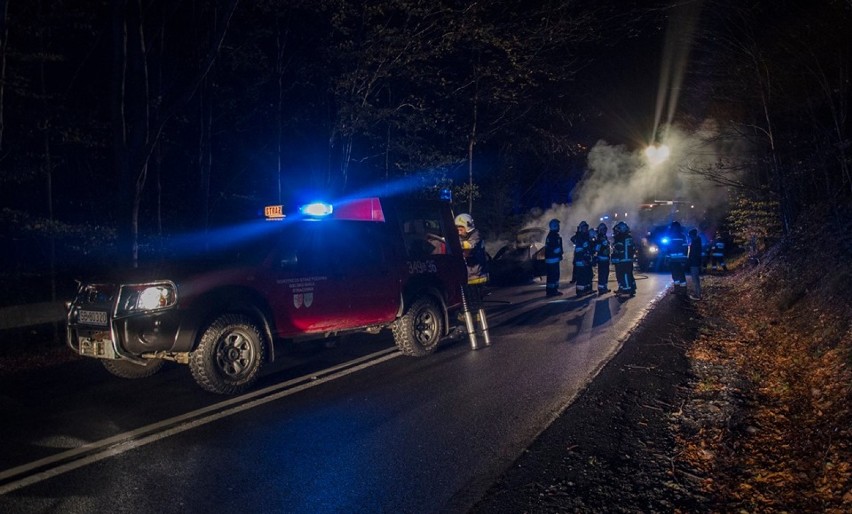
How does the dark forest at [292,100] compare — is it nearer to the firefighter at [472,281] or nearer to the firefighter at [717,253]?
the firefighter at [717,253]

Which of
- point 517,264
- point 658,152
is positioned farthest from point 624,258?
point 658,152

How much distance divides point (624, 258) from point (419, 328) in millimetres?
7431

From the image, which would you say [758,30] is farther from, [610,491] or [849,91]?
[610,491]

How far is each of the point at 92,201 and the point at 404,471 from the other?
41.0 ft

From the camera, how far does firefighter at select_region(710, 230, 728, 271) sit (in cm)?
1955

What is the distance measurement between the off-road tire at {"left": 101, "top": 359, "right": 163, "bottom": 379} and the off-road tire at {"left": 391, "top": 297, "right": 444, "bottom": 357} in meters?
2.98

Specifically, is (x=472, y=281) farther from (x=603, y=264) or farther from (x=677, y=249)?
(x=677, y=249)

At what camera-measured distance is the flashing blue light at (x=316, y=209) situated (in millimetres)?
7277

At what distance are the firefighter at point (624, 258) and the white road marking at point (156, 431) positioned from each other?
28.3 ft

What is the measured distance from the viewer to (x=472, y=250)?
9867mm

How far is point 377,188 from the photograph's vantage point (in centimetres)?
1769

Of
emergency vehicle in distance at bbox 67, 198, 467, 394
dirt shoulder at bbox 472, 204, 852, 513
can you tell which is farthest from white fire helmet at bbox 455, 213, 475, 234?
dirt shoulder at bbox 472, 204, 852, 513

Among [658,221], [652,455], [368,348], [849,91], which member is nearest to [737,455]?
[652,455]

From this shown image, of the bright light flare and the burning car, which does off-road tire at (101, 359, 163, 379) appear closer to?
the burning car
